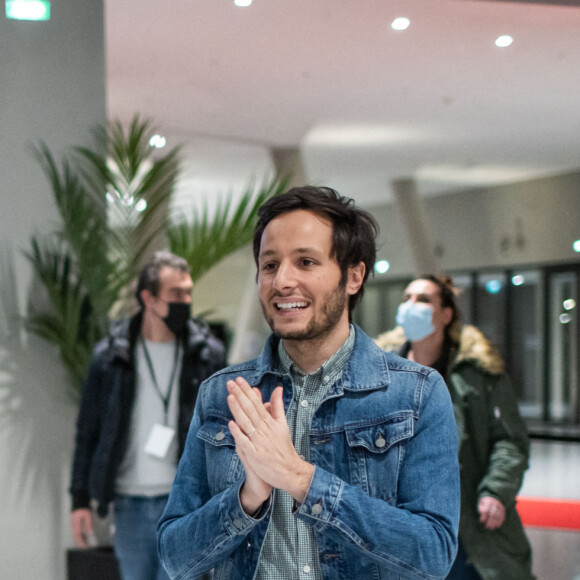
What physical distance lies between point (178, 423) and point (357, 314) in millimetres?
9467

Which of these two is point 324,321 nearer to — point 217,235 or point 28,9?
point 217,235

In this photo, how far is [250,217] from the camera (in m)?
3.99

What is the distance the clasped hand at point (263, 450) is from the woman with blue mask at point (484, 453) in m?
2.10

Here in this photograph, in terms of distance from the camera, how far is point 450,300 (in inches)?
143

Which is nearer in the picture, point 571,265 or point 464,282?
point 571,265

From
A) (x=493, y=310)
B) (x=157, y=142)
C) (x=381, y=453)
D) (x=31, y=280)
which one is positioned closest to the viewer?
(x=381, y=453)

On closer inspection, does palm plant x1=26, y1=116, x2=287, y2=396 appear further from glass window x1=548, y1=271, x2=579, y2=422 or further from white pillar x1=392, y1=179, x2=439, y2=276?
glass window x1=548, y1=271, x2=579, y2=422

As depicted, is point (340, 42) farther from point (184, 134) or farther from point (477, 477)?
point (477, 477)

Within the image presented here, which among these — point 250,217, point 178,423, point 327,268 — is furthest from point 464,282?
point 327,268

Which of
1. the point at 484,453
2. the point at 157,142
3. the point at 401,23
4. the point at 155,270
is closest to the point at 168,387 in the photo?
the point at 155,270

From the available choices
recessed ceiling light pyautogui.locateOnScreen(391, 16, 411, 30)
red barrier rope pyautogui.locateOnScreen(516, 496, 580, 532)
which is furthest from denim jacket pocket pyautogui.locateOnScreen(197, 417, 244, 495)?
red barrier rope pyautogui.locateOnScreen(516, 496, 580, 532)

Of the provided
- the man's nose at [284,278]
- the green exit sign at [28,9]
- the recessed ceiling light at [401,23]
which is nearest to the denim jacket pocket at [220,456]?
the man's nose at [284,278]

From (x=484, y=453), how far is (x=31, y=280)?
223 cm

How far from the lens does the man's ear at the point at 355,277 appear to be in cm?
158
